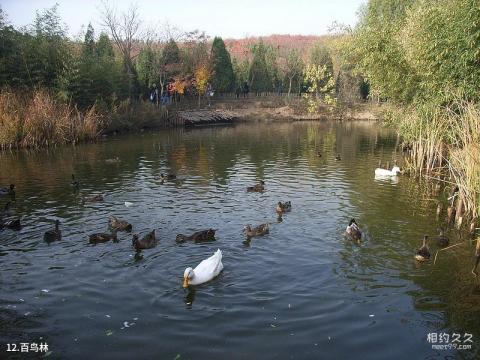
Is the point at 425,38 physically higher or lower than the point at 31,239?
higher

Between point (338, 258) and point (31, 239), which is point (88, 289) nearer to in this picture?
point (31, 239)

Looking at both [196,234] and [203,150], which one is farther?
[203,150]

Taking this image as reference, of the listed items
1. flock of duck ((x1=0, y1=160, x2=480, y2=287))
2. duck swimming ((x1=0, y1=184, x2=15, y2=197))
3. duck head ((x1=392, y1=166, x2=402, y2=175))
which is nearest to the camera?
flock of duck ((x1=0, y1=160, x2=480, y2=287))

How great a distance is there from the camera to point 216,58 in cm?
7694

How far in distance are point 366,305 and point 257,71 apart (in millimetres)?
81497

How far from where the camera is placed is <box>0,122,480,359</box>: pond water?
28.3 ft

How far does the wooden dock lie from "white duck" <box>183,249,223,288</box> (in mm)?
51517

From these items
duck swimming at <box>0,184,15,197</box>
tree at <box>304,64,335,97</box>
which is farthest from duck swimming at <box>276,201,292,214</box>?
tree at <box>304,64,335,97</box>

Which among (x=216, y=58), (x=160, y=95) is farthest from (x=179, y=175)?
(x=216, y=58)

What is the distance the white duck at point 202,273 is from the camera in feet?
35.0

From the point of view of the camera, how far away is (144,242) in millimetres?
13227

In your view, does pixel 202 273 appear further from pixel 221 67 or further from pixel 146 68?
pixel 221 67

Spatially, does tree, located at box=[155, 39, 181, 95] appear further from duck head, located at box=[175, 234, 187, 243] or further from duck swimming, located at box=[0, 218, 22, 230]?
duck head, located at box=[175, 234, 187, 243]

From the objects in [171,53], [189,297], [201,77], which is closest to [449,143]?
[189,297]
